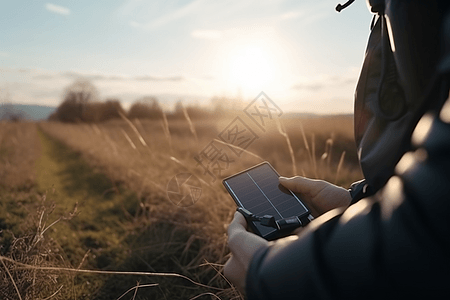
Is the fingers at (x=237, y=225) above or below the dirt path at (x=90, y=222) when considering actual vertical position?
above

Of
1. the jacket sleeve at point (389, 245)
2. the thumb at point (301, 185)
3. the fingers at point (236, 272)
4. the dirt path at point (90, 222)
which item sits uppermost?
the jacket sleeve at point (389, 245)

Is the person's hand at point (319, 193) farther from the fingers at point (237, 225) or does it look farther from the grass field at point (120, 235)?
the grass field at point (120, 235)

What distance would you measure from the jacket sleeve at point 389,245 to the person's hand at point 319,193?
0.84m

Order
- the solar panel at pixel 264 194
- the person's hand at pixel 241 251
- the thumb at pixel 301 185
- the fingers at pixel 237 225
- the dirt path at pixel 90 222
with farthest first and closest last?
1. the dirt path at pixel 90 222
2. the thumb at pixel 301 185
3. the solar panel at pixel 264 194
4. the fingers at pixel 237 225
5. the person's hand at pixel 241 251

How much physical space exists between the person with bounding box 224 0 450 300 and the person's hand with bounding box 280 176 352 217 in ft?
2.05

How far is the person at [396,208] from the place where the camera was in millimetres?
461

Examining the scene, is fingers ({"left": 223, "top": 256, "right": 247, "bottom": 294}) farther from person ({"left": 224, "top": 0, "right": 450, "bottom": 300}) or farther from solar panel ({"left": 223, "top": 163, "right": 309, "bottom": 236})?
solar panel ({"left": 223, "top": 163, "right": 309, "bottom": 236})

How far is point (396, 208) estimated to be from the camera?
491 millimetres

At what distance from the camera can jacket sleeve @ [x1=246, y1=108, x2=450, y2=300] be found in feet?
1.49

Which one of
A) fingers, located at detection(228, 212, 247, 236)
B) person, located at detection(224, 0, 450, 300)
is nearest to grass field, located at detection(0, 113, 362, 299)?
fingers, located at detection(228, 212, 247, 236)

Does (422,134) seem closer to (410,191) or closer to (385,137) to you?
(410,191)

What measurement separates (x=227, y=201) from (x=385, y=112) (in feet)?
7.77

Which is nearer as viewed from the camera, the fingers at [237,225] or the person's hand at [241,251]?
the person's hand at [241,251]

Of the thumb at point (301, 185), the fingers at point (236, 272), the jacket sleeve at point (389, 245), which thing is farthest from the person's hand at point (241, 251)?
the thumb at point (301, 185)
